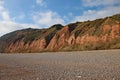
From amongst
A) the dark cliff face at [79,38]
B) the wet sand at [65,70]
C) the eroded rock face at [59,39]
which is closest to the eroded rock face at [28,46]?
the dark cliff face at [79,38]

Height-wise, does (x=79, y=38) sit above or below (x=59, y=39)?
below

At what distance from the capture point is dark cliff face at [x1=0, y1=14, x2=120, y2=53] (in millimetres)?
70500

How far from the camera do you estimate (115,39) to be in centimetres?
6750

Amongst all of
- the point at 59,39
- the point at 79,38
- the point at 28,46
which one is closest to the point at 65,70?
the point at 79,38

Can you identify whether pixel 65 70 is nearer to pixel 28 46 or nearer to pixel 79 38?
pixel 79 38

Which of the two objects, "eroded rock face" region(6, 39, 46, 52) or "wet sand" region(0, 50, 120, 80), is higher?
"eroded rock face" region(6, 39, 46, 52)

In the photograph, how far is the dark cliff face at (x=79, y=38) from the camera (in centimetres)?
7050

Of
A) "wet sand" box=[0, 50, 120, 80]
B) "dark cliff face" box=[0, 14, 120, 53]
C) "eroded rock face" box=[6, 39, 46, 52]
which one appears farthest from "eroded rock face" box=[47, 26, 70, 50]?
"wet sand" box=[0, 50, 120, 80]

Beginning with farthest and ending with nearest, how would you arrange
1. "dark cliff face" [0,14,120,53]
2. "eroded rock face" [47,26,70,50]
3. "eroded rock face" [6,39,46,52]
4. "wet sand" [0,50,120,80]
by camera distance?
"eroded rock face" [6,39,46,52] < "eroded rock face" [47,26,70,50] < "dark cliff face" [0,14,120,53] < "wet sand" [0,50,120,80]

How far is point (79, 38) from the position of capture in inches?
3209

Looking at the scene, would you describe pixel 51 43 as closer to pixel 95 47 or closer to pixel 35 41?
pixel 35 41

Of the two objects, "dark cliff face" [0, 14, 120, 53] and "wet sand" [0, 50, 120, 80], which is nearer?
"wet sand" [0, 50, 120, 80]

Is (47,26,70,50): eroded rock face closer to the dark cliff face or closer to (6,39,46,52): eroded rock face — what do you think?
the dark cliff face

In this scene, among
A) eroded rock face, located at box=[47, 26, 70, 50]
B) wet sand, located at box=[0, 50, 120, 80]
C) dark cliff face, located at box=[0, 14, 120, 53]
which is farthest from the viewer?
eroded rock face, located at box=[47, 26, 70, 50]
